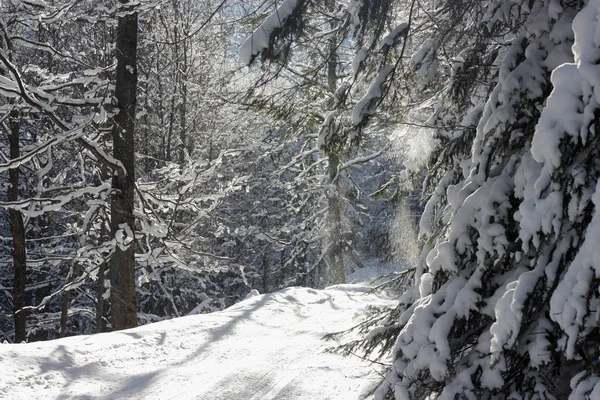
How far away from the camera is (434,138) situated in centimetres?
488

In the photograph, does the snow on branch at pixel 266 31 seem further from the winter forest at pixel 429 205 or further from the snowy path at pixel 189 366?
the snowy path at pixel 189 366

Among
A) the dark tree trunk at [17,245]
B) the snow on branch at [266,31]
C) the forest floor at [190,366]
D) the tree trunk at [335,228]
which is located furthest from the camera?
the tree trunk at [335,228]

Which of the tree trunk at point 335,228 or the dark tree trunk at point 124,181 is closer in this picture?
the dark tree trunk at point 124,181

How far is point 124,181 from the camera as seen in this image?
26.6 feet

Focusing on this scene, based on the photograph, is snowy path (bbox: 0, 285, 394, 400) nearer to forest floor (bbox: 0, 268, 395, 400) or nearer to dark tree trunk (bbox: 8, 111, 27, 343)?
forest floor (bbox: 0, 268, 395, 400)

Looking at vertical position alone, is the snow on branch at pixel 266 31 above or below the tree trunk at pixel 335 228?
above

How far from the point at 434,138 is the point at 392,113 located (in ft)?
A: 2.35

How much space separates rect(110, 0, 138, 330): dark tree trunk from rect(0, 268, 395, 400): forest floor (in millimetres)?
1123

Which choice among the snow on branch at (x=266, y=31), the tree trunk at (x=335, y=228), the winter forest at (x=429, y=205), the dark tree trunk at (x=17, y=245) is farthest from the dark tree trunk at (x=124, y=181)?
the tree trunk at (x=335, y=228)

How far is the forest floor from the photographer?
505 centimetres

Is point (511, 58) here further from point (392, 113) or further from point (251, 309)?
point (251, 309)

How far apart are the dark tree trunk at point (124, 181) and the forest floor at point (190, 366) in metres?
1.12

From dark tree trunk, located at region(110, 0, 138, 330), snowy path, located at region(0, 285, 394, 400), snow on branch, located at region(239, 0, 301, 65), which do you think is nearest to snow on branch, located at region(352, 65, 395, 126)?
snow on branch, located at region(239, 0, 301, 65)

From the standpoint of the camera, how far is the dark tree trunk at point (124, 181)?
8.00m
